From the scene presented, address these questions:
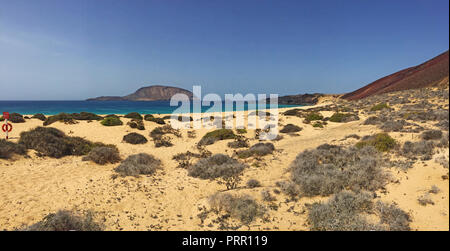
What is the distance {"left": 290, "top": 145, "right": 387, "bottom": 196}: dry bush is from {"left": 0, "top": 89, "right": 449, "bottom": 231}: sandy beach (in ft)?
1.20

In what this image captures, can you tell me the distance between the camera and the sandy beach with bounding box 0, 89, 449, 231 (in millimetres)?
5914

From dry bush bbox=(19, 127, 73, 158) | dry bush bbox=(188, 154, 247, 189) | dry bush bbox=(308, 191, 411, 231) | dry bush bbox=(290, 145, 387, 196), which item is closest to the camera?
dry bush bbox=(308, 191, 411, 231)

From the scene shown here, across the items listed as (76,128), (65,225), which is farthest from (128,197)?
(76,128)

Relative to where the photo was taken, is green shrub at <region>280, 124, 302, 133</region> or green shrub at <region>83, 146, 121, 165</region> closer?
green shrub at <region>83, 146, 121, 165</region>

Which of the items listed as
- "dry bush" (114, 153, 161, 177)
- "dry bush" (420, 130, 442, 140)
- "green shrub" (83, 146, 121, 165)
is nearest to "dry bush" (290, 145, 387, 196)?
"dry bush" (420, 130, 442, 140)

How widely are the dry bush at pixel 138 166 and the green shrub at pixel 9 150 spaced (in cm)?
668

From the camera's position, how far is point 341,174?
7.68m

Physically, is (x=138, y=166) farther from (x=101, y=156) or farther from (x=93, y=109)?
(x=93, y=109)

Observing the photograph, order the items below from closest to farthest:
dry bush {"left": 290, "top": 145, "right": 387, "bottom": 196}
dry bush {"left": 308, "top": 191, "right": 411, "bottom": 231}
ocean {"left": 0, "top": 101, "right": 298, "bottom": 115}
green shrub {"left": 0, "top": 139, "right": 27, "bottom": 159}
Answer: dry bush {"left": 308, "top": 191, "right": 411, "bottom": 231} → dry bush {"left": 290, "top": 145, "right": 387, "bottom": 196} → green shrub {"left": 0, "top": 139, "right": 27, "bottom": 159} → ocean {"left": 0, "top": 101, "right": 298, "bottom": 115}

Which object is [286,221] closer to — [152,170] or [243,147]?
[152,170]

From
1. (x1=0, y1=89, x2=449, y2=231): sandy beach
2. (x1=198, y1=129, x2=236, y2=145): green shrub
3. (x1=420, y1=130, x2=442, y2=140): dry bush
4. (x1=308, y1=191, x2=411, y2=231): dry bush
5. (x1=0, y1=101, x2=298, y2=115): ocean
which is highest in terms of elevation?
(x1=0, y1=101, x2=298, y2=115): ocean

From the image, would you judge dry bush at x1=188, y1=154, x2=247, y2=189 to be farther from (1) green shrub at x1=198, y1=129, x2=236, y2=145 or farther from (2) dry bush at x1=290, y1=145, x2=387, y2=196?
(1) green shrub at x1=198, y1=129, x2=236, y2=145

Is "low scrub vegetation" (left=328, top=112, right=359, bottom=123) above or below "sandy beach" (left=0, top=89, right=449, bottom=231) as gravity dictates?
above

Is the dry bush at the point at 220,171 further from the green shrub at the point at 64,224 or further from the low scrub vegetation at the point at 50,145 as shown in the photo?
the low scrub vegetation at the point at 50,145
